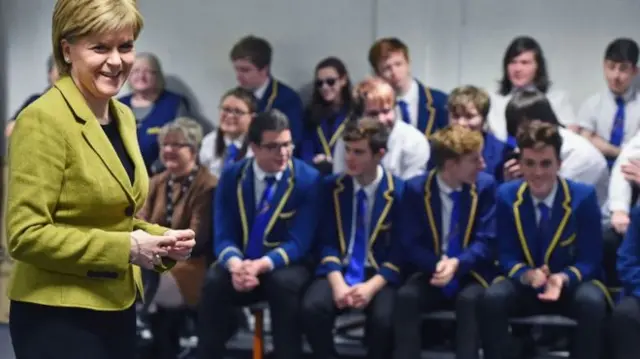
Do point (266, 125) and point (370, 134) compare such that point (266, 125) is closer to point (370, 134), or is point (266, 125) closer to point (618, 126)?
point (370, 134)

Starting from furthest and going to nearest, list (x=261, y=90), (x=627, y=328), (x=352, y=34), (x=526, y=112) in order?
(x=352, y=34) → (x=261, y=90) → (x=526, y=112) → (x=627, y=328)

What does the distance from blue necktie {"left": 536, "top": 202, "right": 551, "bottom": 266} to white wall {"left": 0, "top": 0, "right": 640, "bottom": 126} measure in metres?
1.14

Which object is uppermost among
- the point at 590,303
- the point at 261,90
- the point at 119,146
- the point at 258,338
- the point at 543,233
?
the point at 261,90

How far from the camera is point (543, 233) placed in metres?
3.69

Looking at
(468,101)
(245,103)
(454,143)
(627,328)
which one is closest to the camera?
(627,328)

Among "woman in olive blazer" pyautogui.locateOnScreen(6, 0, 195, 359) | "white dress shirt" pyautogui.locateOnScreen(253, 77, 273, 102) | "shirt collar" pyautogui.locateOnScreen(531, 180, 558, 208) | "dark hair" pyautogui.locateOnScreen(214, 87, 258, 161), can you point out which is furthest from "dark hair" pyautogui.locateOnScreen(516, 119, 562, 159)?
"woman in olive blazer" pyautogui.locateOnScreen(6, 0, 195, 359)

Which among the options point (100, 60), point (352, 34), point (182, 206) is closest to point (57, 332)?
point (100, 60)

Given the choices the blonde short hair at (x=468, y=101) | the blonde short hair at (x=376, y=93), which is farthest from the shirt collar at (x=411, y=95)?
the blonde short hair at (x=468, y=101)

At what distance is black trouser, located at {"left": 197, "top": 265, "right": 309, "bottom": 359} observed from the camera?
12.3 ft

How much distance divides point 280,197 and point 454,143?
2.31 ft

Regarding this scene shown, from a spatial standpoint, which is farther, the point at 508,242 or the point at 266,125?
the point at 266,125

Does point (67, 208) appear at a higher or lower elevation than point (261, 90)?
lower

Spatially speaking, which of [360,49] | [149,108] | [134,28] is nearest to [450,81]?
Answer: [360,49]

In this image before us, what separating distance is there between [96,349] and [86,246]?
0.59 feet
